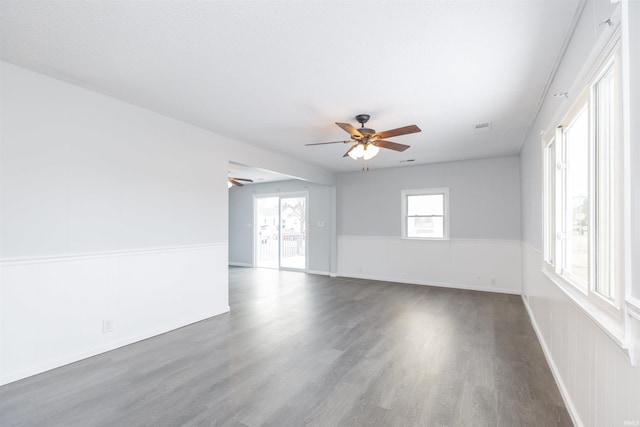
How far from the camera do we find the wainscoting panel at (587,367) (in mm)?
1244

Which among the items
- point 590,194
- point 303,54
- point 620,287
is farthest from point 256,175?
point 620,287

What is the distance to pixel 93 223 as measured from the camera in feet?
9.98

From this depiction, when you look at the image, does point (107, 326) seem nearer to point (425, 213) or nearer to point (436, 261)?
point (436, 261)

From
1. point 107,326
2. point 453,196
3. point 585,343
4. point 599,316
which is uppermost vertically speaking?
point 453,196

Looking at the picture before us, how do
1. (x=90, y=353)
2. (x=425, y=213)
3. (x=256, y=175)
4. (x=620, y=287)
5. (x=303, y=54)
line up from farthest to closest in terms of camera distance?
1. (x=256, y=175)
2. (x=425, y=213)
3. (x=90, y=353)
4. (x=303, y=54)
5. (x=620, y=287)

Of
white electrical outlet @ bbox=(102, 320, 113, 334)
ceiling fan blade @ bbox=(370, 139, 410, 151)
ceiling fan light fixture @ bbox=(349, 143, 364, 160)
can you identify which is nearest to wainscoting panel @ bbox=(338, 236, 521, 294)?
ceiling fan blade @ bbox=(370, 139, 410, 151)

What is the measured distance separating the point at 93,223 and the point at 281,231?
5.60m

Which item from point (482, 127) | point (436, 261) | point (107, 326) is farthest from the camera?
point (436, 261)

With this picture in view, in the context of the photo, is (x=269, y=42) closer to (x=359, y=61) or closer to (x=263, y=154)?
(x=359, y=61)

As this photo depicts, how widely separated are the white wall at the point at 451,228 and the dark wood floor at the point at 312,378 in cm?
180

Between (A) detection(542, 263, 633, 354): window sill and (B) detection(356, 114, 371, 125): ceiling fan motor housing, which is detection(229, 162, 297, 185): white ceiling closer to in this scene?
(B) detection(356, 114, 371, 125): ceiling fan motor housing

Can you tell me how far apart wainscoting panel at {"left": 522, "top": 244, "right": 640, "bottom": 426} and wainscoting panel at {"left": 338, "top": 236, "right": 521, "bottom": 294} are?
292 cm

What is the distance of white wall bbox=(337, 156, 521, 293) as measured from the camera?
5.73 metres

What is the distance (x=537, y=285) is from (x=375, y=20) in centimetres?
355
